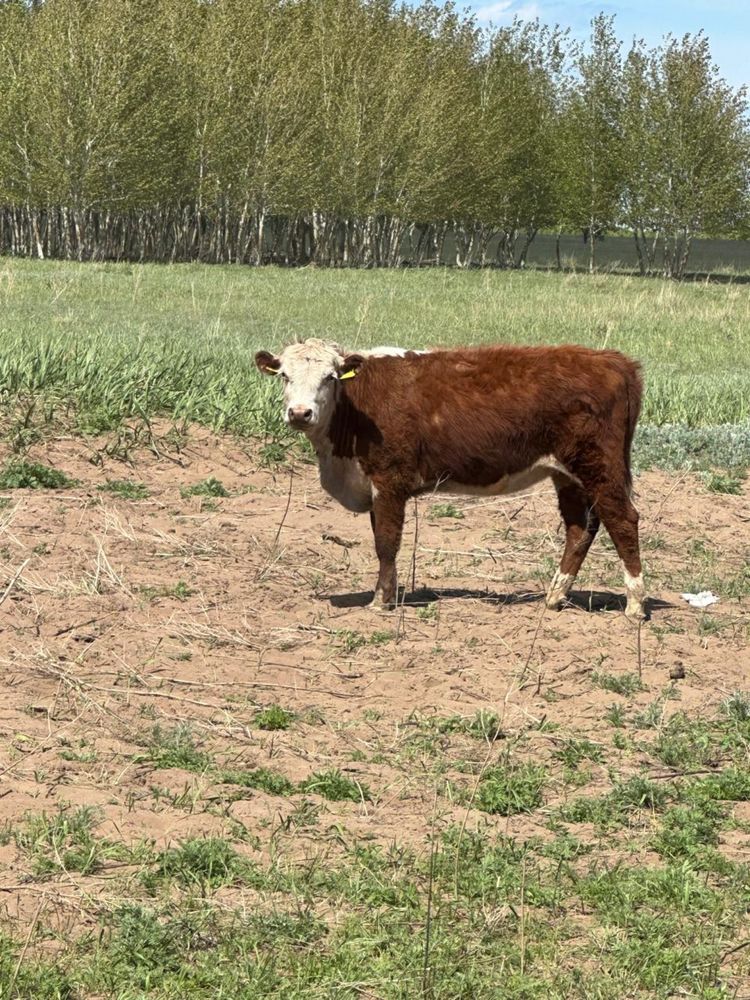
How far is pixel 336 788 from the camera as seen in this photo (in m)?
5.99

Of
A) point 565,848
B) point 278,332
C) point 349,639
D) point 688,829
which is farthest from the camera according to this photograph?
point 278,332

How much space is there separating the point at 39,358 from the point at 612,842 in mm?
8595

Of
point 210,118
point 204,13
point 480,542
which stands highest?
point 204,13

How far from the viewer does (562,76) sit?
277ft

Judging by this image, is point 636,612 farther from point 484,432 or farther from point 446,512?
point 446,512

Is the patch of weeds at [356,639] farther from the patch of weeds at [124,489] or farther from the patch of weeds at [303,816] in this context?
the patch of weeds at [124,489]

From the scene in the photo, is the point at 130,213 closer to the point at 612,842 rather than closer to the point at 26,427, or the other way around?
the point at 26,427

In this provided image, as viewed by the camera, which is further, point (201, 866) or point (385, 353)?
point (385, 353)

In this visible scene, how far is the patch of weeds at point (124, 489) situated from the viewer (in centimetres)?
1094

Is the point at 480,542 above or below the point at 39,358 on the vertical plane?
below

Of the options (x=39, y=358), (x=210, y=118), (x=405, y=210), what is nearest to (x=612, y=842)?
(x=39, y=358)

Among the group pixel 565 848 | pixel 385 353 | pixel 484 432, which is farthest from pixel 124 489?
pixel 565 848

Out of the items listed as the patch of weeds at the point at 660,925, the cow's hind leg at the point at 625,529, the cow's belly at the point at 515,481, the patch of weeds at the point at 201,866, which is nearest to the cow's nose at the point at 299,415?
the cow's belly at the point at 515,481

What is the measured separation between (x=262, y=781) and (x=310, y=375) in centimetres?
318
